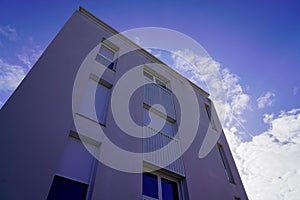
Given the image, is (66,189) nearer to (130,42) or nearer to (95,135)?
(95,135)

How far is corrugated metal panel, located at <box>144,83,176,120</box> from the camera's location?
785 cm

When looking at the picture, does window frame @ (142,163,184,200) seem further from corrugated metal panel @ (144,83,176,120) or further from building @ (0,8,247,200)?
corrugated metal panel @ (144,83,176,120)

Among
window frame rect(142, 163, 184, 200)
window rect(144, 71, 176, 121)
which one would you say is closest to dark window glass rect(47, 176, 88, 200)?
window frame rect(142, 163, 184, 200)

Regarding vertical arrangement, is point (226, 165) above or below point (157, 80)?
below

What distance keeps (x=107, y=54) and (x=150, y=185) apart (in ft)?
18.6

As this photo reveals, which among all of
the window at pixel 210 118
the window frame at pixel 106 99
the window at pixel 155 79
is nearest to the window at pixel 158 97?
the window at pixel 155 79

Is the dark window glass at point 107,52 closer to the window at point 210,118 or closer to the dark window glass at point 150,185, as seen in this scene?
the dark window glass at point 150,185

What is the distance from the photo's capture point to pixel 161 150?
6156mm

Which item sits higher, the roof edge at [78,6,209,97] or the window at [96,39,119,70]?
the roof edge at [78,6,209,97]

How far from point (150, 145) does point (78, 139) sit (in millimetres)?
2236

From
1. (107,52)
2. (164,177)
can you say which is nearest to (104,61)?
(107,52)

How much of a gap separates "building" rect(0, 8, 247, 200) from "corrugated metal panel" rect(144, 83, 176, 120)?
0.19ft

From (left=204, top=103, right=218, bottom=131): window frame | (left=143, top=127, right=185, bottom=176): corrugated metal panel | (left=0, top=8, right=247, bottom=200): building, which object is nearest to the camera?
(left=0, top=8, right=247, bottom=200): building

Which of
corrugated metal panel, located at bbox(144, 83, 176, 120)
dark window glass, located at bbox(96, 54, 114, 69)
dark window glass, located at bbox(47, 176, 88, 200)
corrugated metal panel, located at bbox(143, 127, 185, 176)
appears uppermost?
dark window glass, located at bbox(96, 54, 114, 69)
